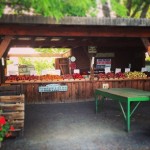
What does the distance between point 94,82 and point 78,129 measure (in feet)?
20.8

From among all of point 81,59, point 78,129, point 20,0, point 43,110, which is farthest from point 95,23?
point 81,59

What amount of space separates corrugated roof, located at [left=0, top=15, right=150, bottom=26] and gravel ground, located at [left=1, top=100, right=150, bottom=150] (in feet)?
10.4

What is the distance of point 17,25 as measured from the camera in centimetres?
841

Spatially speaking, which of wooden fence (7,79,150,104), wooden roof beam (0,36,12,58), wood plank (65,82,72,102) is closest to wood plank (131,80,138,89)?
wooden fence (7,79,150,104)

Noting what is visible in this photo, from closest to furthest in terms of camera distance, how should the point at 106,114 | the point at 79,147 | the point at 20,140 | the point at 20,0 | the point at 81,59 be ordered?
the point at 79,147 → the point at 20,140 → the point at 20,0 → the point at 106,114 → the point at 81,59

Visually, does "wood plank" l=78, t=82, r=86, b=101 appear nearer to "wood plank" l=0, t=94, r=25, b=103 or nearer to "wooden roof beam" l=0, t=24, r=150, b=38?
"wooden roof beam" l=0, t=24, r=150, b=38

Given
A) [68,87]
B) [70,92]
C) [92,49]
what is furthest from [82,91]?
[92,49]

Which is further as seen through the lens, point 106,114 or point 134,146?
point 106,114

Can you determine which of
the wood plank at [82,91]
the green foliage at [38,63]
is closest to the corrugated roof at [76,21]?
the wood plank at [82,91]

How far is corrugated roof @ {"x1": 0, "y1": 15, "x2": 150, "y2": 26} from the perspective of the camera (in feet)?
25.1

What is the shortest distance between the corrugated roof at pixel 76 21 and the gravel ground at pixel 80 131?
3178 mm

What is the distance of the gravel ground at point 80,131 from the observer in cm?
696

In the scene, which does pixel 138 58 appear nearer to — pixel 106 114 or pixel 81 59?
pixel 81 59

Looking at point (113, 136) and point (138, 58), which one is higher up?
point (138, 58)
